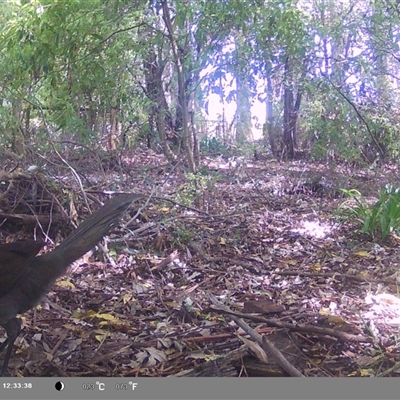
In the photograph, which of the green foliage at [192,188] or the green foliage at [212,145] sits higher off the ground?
the green foliage at [212,145]

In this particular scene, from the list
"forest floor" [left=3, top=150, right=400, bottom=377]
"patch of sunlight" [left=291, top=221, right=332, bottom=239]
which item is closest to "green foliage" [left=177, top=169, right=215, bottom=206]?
"forest floor" [left=3, top=150, right=400, bottom=377]

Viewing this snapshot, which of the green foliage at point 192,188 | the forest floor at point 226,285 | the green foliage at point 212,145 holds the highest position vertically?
the green foliage at point 212,145

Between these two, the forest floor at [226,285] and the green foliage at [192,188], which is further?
the green foliage at [192,188]

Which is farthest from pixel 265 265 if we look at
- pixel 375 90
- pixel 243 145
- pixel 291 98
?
pixel 375 90

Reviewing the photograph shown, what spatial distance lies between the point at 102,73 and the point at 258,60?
528 mm

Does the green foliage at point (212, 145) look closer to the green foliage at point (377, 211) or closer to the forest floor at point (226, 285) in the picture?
the forest floor at point (226, 285)

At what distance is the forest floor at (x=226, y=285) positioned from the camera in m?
1.14

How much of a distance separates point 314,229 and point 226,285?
45 centimetres

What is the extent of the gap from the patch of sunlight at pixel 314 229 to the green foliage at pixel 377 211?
0.31ft

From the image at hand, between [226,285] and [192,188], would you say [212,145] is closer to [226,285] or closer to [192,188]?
[192,188]

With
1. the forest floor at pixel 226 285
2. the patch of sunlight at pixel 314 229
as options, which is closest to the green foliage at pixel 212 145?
the forest floor at pixel 226 285

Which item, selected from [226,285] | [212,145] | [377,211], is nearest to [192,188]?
[212,145]

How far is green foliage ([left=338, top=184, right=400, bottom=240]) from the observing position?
5.82 feet
